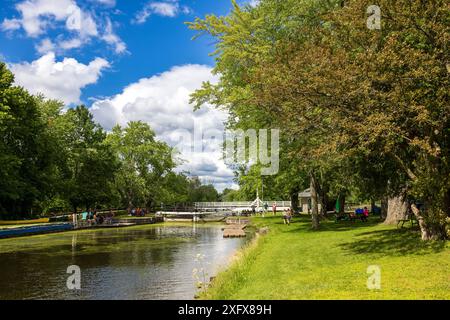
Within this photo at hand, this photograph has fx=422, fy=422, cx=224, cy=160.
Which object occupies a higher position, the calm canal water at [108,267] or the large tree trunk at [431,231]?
the large tree trunk at [431,231]

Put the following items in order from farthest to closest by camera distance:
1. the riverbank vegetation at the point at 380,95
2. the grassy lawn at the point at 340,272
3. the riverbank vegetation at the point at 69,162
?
the riverbank vegetation at the point at 69,162 < the riverbank vegetation at the point at 380,95 < the grassy lawn at the point at 340,272

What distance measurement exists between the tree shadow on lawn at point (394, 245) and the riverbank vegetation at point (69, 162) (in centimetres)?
3729

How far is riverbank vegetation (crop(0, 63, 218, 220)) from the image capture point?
48844 millimetres

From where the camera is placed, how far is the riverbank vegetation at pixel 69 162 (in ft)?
160

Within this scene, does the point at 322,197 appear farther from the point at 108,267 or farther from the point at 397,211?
the point at 108,267

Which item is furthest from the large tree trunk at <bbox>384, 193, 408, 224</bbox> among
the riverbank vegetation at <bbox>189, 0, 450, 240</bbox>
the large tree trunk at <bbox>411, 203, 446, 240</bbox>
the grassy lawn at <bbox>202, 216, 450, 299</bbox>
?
the large tree trunk at <bbox>411, 203, 446, 240</bbox>

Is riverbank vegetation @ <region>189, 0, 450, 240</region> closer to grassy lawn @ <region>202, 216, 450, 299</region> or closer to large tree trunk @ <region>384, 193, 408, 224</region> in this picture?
grassy lawn @ <region>202, 216, 450, 299</region>

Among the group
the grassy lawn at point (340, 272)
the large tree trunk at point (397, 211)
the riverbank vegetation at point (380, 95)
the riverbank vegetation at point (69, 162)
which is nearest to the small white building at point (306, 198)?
the riverbank vegetation at point (69, 162)

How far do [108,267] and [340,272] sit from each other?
37.5 ft

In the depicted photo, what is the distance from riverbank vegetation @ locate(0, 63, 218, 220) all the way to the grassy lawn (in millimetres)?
36521

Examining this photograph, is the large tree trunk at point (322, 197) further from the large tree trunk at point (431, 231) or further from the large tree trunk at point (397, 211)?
the large tree trunk at point (431, 231)

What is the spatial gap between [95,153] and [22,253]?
4417 cm

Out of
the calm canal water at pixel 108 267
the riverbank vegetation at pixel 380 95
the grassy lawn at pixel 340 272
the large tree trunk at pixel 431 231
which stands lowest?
the calm canal water at pixel 108 267

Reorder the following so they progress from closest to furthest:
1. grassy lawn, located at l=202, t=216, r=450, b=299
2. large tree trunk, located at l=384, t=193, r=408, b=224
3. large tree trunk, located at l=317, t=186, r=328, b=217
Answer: grassy lawn, located at l=202, t=216, r=450, b=299 → large tree trunk, located at l=384, t=193, r=408, b=224 → large tree trunk, located at l=317, t=186, r=328, b=217
